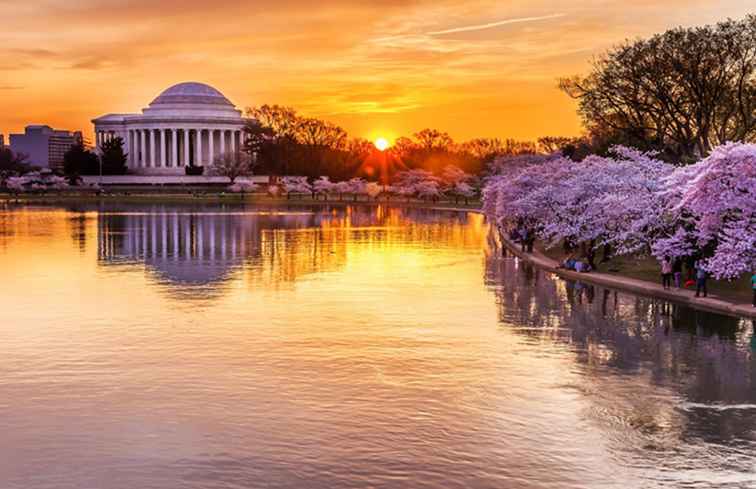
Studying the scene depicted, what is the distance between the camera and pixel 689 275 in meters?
36.1

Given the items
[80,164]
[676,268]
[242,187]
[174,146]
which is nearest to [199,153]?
[174,146]

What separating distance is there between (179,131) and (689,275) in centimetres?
15853

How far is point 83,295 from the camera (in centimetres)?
3300

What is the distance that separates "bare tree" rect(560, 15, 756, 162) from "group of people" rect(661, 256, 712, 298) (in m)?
23.4

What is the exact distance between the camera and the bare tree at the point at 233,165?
15900cm

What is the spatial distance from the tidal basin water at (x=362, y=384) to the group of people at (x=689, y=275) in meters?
1.68

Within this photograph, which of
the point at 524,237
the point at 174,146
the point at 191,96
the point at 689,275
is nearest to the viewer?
the point at 689,275

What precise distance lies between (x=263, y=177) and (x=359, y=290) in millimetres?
128381

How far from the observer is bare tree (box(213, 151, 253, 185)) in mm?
159000

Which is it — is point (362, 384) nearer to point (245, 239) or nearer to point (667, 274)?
point (667, 274)

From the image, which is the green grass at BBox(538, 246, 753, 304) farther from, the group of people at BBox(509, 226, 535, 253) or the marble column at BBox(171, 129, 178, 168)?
the marble column at BBox(171, 129, 178, 168)

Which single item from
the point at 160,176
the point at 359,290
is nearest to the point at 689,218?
the point at 359,290

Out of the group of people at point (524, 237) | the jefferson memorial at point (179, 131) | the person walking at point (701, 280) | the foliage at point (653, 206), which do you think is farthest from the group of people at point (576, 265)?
the jefferson memorial at point (179, 131)

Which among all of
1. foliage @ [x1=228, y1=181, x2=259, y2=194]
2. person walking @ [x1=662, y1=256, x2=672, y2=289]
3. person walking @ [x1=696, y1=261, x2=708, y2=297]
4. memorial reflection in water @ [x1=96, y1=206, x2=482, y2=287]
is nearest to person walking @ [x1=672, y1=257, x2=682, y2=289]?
person walking @ [x1=662, y1=256, x2=672, y2=289]
